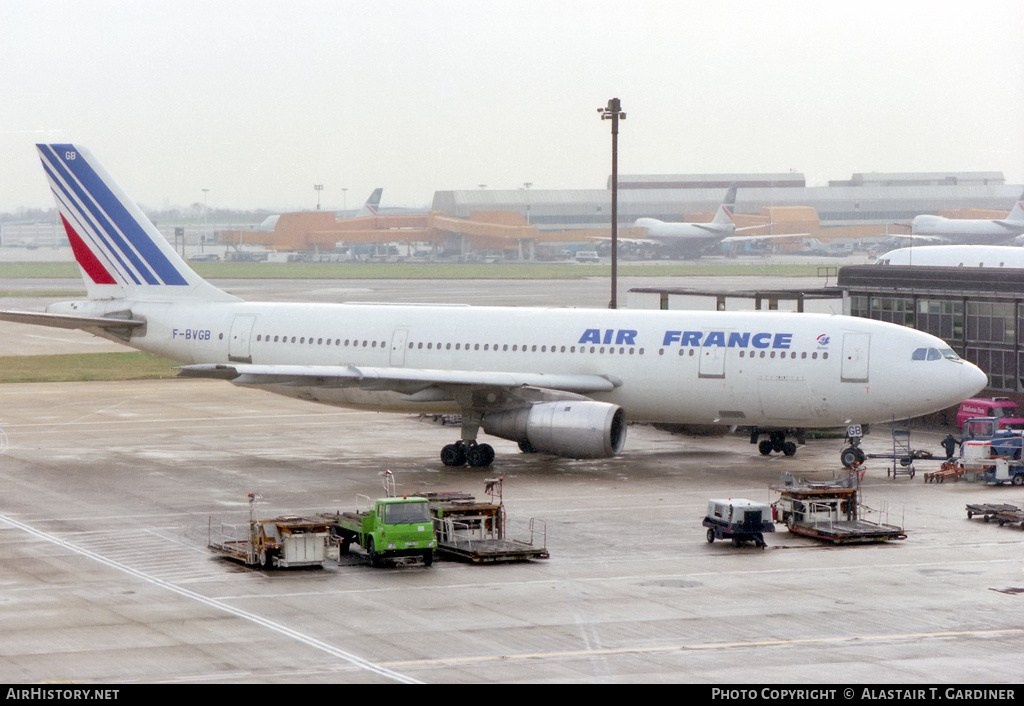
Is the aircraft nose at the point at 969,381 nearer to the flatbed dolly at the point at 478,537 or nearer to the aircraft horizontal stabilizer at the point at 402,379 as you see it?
the aircraft horizontal stabilizer at the point at 402,379

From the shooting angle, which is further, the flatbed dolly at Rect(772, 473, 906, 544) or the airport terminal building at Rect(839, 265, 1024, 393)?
the airport terminal building at Rect(839, 265, 1024, 393)

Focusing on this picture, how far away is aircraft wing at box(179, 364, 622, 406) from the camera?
42.1 metres

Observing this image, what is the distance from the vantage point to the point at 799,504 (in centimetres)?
3375

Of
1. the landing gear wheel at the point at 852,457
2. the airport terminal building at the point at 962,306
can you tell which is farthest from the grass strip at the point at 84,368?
the landing gear wheel at the point at 852,457

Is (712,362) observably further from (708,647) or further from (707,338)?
(708,647)

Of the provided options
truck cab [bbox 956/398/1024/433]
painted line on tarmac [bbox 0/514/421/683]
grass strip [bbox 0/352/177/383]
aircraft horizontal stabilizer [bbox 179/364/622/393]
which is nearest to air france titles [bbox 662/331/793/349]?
aircraft horizontal stabilizer [bbox 179/364/622/393]

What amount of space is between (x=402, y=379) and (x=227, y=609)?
17.9m

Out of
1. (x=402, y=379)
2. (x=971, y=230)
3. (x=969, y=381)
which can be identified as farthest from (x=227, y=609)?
(x=971, y=230)

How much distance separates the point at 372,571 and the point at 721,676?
33.5 feet

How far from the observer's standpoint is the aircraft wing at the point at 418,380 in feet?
138

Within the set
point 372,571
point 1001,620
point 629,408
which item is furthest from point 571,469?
point 1001,620

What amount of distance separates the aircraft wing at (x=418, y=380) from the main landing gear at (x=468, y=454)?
5.05 feet

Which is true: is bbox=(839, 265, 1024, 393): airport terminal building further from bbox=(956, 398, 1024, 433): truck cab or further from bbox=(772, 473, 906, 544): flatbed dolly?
bbox=(772, 473, 906, 544): flatbed dolly

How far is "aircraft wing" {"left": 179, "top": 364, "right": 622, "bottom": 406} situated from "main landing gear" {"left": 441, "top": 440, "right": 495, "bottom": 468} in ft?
5.05
